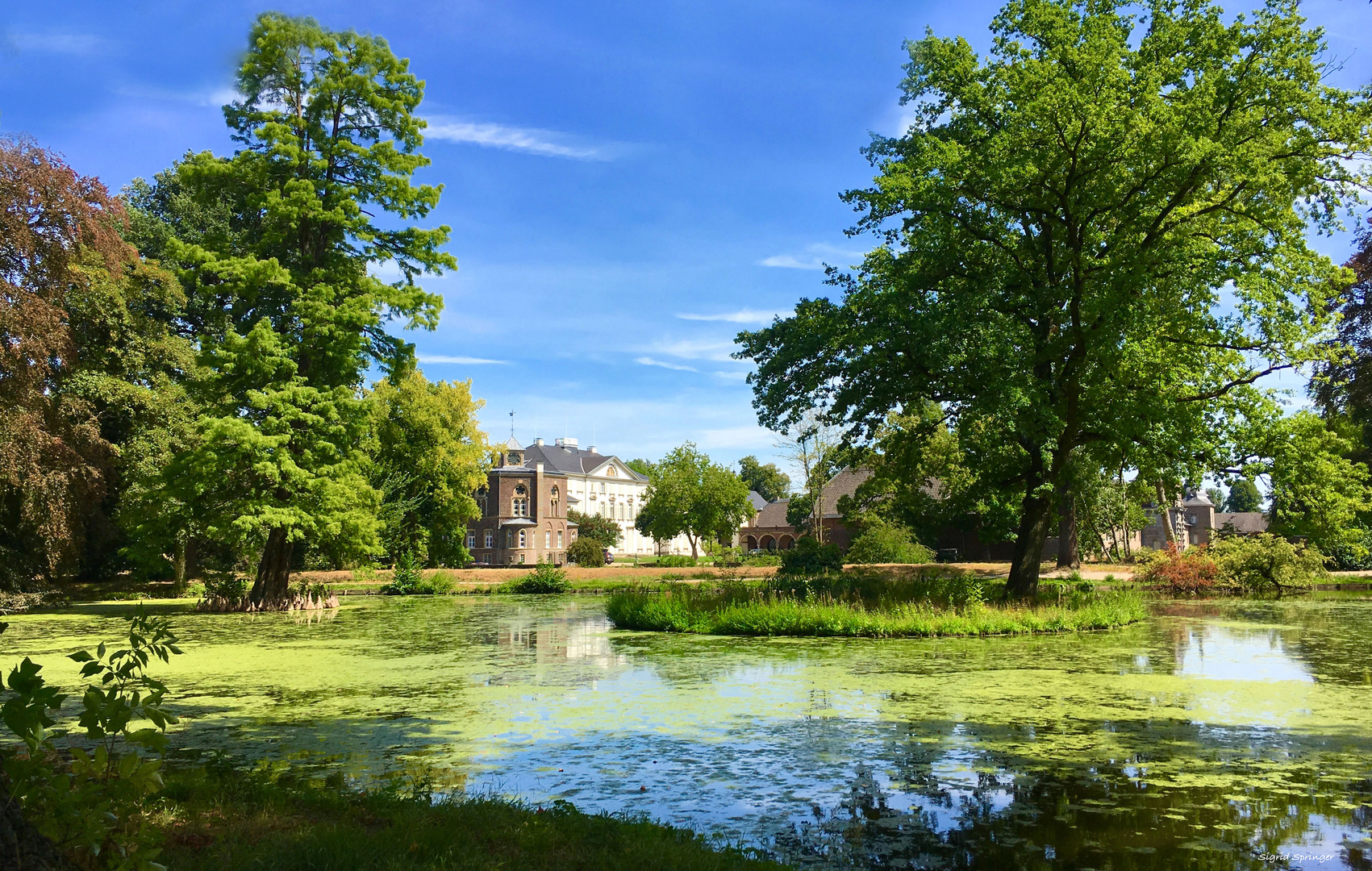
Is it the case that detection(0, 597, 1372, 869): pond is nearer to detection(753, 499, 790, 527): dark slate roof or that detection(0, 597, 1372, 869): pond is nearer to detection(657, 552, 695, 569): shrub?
detection(657, 552, 695, 569): shrub

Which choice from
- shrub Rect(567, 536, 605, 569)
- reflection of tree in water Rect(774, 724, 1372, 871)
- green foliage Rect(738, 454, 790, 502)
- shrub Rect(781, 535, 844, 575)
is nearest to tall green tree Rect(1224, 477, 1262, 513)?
green foliage Rect(738, 454, 790, 502)

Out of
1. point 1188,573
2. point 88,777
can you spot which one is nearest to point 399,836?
point 88,777

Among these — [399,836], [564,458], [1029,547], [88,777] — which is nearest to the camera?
[88,777]

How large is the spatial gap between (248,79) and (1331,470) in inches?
1039

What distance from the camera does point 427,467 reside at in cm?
4581

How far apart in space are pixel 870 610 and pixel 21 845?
16339 mm

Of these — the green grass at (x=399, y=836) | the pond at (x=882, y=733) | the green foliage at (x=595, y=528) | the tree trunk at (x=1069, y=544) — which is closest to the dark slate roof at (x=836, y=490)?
the green foliage at (x=595, y=528)

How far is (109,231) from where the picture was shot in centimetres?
2452

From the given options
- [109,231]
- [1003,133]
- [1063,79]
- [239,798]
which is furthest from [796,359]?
[109,231]

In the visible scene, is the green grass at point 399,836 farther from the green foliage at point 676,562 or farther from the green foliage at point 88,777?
the green foliage at point 676,562

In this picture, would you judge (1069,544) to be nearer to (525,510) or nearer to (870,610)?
(870,610)

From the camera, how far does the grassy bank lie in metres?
17.5

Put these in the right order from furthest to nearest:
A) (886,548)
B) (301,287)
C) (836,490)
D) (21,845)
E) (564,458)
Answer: (564,458) < (836,490) < (886,548) < (301,287) < (21,845)

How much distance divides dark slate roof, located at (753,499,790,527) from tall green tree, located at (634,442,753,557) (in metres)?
19.3
